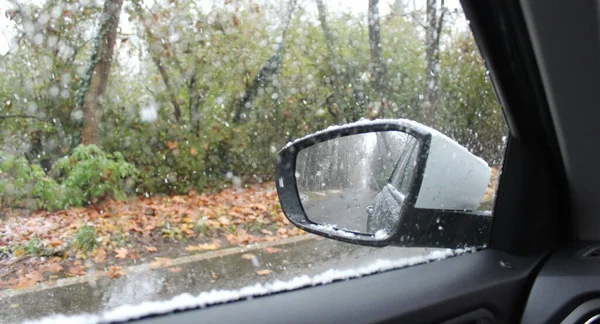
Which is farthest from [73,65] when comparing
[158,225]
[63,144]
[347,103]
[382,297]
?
[382,297]

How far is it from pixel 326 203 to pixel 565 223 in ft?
3.48

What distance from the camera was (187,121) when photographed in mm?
3605

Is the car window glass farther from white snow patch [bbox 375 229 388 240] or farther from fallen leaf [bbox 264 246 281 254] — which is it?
white snow patch [bbox 375 229 388 240]

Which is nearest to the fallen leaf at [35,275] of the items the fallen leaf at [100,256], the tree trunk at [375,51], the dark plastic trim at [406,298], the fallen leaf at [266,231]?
the fallen leaf at [100,256]

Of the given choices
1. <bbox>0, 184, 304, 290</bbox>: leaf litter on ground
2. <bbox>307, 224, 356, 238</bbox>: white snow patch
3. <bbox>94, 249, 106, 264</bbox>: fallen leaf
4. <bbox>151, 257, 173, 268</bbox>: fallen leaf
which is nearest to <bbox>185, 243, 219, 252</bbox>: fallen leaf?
<bbox>0, 184, 304, 290</bbox>: leaf litter on ground

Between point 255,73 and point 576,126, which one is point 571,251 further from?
point 255,73

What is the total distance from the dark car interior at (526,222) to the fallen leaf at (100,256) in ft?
2.59

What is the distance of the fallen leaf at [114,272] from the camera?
6.87 ft

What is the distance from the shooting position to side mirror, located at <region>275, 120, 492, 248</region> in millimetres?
1908

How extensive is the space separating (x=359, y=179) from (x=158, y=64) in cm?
193

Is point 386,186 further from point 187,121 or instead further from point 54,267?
point 187,121

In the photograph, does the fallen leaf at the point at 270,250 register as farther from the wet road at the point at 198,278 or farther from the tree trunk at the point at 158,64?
the tree trunk at the point at 158,64

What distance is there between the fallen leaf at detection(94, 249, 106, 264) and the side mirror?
0.83 metres

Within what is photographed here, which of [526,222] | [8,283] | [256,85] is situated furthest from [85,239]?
[526,222]
